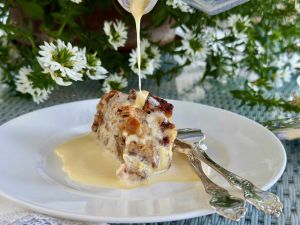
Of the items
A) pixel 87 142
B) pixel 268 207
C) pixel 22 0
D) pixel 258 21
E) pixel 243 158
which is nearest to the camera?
pixel 268 207

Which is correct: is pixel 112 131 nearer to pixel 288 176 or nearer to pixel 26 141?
pixel 26 141

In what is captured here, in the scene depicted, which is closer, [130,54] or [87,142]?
[87,142]

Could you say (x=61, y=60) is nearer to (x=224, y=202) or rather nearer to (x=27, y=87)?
(x=27, y=87)

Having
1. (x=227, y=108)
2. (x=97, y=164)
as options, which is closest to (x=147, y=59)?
(x=227, y=108)

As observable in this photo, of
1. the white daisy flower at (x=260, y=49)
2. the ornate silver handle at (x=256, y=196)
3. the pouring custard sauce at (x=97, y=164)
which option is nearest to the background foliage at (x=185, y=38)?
the white daisy flower at (x=260, y=49)

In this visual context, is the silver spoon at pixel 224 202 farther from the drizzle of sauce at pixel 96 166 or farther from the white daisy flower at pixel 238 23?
the white daisy flower at pixel 238 23

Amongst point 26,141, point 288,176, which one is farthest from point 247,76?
point 26,141

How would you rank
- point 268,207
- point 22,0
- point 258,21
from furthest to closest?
point 258,21 < point 22,0 < point 268,207
